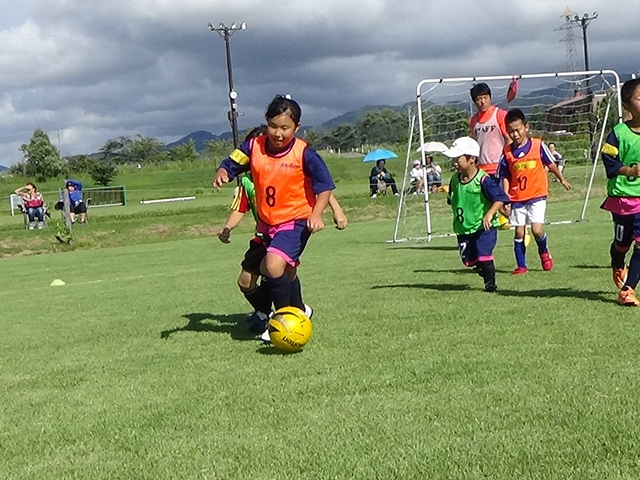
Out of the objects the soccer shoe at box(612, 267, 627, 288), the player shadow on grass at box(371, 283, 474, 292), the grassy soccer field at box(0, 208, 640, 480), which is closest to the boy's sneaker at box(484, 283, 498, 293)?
the grassy soccer field at box(0, 208, 640, 480)

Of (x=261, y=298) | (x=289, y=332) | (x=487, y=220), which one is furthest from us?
(x=487, y=220)

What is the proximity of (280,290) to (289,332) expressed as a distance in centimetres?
62

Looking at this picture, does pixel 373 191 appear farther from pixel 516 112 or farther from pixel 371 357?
pixel 371 357

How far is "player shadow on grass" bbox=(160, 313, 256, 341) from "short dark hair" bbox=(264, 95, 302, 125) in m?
1.87

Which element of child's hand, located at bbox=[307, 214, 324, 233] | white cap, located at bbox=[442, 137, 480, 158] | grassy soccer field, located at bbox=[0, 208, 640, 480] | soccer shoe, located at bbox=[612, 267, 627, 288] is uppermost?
white cap, located at bbox=[442, 137, 480, 158]

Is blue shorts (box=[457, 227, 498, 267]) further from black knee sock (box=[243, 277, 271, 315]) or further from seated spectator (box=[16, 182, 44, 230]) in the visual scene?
seated spectator (box=[16, 182, 44, 230])

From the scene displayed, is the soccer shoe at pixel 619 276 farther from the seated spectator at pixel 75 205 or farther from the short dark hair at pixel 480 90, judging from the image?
the seated spectator at pixel 75 205

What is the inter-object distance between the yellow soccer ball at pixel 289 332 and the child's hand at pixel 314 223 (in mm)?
703

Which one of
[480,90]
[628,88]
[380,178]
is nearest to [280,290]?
[628,88]

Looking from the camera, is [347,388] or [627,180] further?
[627,180]

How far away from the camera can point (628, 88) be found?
6.35 metres

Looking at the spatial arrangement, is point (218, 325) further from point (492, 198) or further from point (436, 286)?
point (492, 198)

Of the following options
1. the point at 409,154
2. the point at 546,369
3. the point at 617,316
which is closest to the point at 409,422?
the point at 546,369

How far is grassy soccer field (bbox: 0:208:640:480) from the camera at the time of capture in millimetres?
3363
